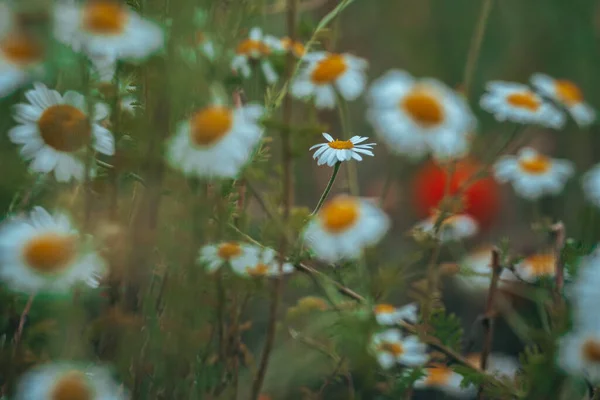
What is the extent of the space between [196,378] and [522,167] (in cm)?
47

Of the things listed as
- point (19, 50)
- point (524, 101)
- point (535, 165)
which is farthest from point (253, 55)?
point (535, 165)

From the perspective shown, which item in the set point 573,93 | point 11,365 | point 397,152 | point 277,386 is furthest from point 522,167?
point 11,365

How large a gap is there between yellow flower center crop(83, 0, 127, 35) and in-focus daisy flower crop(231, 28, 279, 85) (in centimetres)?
15

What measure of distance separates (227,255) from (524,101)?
1.19ft

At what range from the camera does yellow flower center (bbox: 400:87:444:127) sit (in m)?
0.39

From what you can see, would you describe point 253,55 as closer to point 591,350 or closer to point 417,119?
point 417,119

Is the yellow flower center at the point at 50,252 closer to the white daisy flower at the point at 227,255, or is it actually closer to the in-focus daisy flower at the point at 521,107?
the white daisy flower at the point at 227,255

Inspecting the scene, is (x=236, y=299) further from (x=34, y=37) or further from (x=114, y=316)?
(x=34, y=37)

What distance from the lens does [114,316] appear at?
1.29 ft

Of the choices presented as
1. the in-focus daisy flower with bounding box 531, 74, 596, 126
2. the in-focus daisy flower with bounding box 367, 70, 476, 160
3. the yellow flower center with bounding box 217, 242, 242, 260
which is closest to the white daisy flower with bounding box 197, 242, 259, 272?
the yellow flower center with bounding box 217, 242, 242, 260

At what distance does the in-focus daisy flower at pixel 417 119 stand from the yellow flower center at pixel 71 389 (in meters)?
0.19

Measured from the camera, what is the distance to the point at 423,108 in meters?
0.40

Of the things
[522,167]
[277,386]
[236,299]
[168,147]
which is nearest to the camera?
[168,147]

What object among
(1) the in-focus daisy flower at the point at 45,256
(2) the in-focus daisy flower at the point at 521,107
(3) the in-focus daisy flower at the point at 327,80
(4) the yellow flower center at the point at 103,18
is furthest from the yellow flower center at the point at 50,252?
(2) the in-focus daisy flower at the point at 521,107
